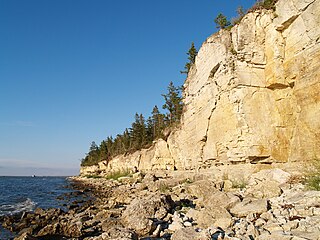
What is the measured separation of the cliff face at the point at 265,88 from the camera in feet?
42.3

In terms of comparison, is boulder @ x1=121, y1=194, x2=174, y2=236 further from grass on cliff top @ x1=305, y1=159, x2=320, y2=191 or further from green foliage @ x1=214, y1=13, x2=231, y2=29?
green foliage @ x1=214, y1=13, x2=231, y2=29

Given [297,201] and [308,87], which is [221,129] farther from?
[297,201]

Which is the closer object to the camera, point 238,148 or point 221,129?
point 238,148

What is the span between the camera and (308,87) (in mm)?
12750

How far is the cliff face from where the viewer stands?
12.9 metres

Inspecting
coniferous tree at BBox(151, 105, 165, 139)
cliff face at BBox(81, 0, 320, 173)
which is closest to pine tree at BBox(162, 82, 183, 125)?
coniferous tree at BBox(151, 105, 165, 139)

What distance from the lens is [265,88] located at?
51.9ft

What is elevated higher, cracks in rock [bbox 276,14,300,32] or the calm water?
cracks in rock [bbox 276,14,300,32]

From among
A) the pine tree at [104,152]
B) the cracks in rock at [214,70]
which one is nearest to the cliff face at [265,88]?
the cracks in rock at [214,70]

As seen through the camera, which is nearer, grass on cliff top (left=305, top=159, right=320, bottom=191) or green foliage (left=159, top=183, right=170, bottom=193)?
grass on cliff top (left=305, top=159, right=320, bottom=191)

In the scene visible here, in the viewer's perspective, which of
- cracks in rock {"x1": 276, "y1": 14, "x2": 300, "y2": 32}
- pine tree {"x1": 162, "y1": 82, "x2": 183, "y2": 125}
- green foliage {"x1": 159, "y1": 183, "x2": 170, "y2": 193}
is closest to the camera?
cracks in rock {"x1": 276, "y1": 14, "x2": 300, "y2": 32}

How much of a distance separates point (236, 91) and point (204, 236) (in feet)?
37.0

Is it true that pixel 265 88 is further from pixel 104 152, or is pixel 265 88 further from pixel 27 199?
pixel 104 152

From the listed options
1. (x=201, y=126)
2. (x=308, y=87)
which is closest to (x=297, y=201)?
(x=308, y=87)
